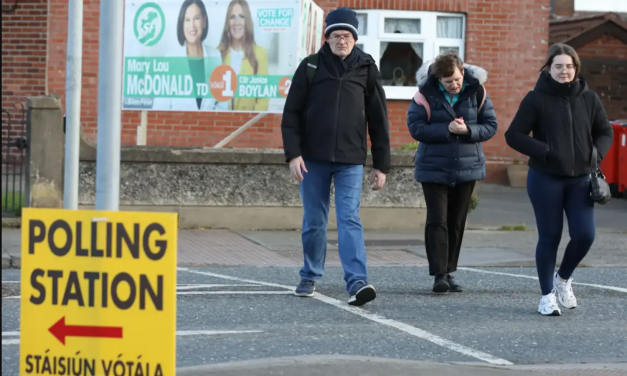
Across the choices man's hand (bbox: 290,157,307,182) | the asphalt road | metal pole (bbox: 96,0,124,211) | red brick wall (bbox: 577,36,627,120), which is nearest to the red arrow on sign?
metal pole (bbox: 96,0,124,211)

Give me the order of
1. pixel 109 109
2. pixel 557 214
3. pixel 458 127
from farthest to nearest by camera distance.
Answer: pixel 458 127 → pixel 557 214 → pixel 109 109

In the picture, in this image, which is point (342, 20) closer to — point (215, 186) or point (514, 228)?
point (215, 186)

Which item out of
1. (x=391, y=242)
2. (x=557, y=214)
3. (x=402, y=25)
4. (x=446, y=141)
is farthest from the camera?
(x=402, y=25)

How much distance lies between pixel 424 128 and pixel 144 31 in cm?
696

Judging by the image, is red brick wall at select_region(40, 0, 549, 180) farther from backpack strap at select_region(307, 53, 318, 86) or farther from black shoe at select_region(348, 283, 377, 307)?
black shoe at select_region(348, 283, 377, 307)

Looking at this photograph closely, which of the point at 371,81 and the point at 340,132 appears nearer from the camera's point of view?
the point at 340,132

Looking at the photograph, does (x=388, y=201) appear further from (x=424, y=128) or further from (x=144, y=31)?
(x=424, y=128)

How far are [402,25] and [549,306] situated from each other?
12.1m

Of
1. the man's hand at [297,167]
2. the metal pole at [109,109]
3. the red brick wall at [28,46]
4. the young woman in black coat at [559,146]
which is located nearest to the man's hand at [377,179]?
the man's hand at [297,167]

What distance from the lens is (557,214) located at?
7.32 meters

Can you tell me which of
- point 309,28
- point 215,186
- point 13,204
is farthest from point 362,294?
point 309,28

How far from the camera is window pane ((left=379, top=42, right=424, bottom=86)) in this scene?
19109 millimetres

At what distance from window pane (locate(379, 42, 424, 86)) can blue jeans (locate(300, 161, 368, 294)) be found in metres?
11.6

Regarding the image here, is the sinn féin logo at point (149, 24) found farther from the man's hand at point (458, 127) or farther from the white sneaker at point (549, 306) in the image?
the white sneaker at point (549, 306)
